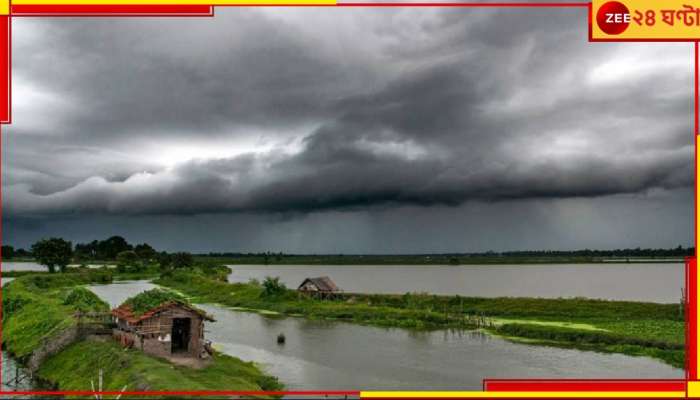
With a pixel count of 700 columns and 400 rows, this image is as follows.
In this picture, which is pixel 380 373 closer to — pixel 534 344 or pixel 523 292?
pixel 534 344

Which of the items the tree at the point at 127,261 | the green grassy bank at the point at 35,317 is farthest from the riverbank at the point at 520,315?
the tree at the point at 127,261

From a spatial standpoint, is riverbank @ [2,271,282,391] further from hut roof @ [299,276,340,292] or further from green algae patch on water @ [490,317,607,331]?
hut roof @ [299,276,340,292]

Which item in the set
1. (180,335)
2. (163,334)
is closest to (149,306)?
(163,334)

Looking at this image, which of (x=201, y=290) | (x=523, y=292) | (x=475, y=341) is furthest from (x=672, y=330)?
(x=201, y=290)

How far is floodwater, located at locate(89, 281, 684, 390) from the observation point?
37.1 metres

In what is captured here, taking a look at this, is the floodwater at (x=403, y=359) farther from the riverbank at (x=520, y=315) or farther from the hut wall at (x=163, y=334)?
the hut wall at (x=163, y=334)

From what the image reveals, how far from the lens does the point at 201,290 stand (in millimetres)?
103062

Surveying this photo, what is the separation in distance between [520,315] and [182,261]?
108409 mm

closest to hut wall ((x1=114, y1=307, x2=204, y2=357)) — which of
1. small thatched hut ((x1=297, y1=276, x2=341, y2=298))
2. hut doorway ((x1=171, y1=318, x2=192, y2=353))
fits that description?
hut doorway ((x1=171, y1=318, x2=192, y2=353))

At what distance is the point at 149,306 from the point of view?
128 ft

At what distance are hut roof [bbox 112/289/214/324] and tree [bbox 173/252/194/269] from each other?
113485 millimetres

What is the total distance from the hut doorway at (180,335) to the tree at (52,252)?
Result: 3975 inches

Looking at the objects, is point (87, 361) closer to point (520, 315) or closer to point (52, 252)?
point (520, 315)

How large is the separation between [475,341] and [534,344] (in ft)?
19.2
